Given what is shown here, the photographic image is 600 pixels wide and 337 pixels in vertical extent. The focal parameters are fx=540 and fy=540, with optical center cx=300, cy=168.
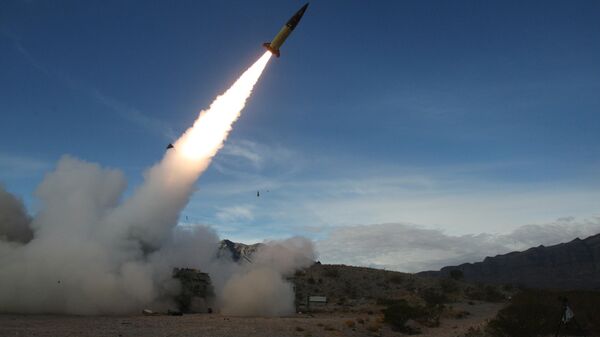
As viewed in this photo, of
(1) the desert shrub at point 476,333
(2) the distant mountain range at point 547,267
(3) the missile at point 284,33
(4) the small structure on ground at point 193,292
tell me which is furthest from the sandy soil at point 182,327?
(2) the distant mountain range at point 547,267

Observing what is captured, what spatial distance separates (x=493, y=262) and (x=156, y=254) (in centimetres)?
14807

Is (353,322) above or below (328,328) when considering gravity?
above

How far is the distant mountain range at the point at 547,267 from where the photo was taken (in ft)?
404

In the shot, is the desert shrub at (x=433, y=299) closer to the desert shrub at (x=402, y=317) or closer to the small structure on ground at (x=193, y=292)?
the desert shrub at (x=402, y=317)

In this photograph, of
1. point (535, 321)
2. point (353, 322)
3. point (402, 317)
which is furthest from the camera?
point (402, 317)

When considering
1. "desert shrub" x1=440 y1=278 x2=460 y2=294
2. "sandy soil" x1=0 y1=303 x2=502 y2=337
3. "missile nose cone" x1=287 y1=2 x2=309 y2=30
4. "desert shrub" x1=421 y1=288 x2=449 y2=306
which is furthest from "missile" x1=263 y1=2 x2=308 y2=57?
"desert shrub" x1=440 y1=278 x2=460 y2=294

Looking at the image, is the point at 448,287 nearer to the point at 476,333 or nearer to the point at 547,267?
the point at 476,333

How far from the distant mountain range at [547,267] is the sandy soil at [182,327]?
10138 cm

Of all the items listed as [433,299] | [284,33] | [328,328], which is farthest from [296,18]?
[433,299]

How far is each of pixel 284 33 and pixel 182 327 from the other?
50.0ft

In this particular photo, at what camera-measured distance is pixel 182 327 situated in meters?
23.3

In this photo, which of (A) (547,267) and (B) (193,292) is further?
(A) (547,267)

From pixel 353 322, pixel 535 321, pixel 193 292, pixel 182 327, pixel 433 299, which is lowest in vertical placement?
pixel 535 321

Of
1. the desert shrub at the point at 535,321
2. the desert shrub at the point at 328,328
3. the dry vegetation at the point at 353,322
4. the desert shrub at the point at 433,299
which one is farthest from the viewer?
the desert shrub at the point at 433,299
